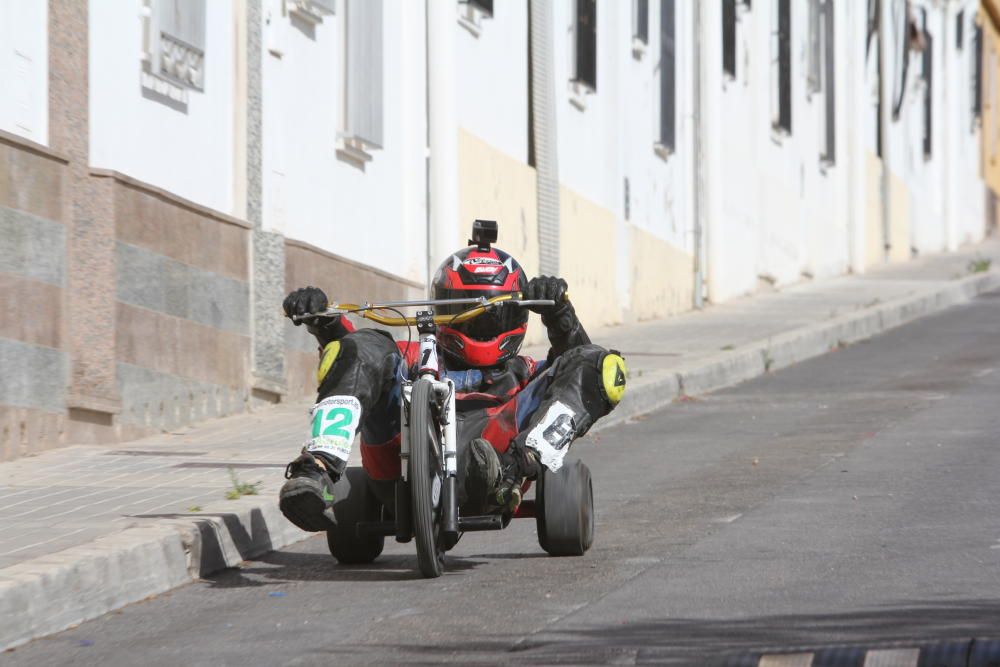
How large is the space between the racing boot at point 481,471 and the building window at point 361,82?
7808 millimetres

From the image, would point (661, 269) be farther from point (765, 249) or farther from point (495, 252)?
point (495, 252)

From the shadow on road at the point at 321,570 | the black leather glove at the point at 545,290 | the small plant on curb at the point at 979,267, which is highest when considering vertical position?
the small plant on curb at the point at 979,267

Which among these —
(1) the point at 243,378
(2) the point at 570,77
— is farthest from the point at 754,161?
(1) the point at 243,378

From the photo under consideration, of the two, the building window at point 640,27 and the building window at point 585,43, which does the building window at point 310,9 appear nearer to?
the building window at point 585,43

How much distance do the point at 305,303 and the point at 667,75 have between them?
675 inches

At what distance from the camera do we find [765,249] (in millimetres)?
27250

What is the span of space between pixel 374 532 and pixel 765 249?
20884 mm

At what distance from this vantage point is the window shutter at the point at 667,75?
75.9ft

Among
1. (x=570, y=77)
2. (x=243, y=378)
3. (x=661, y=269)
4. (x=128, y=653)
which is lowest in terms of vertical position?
(x=128, y=653)

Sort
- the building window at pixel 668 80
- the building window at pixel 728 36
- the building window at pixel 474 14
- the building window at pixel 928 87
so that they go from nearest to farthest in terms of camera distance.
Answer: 1. the building window at pixel 474 14
2. the building window at pixel 668 80
3. the building window at pixel 728 36
4. the building window at pixel 928 87

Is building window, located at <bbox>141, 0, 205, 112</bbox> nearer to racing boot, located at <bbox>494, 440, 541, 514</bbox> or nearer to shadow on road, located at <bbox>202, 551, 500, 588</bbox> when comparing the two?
shadow on road, located at <bbox>202, 551, 500, 588</bbox>

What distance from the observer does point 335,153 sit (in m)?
14.4

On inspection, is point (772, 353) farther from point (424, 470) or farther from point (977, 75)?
point (977, 75)

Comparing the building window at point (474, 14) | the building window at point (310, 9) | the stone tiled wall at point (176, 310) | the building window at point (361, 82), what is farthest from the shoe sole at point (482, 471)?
the building window at point (474, 14)
